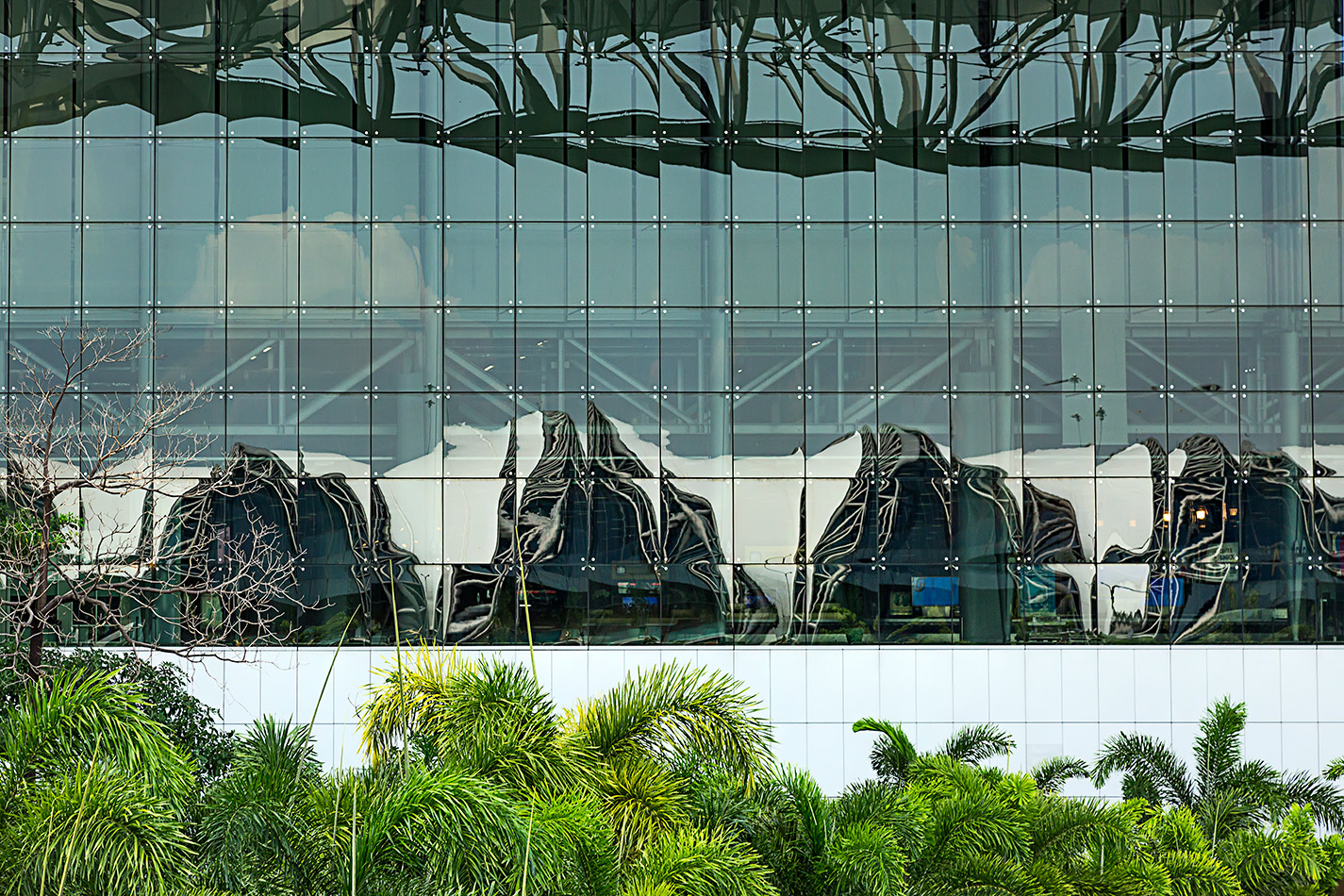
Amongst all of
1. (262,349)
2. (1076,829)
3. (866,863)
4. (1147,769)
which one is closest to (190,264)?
(262,349)

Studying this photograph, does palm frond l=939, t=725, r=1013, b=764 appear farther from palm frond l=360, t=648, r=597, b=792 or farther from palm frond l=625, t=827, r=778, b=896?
palm frond l=360, t=648, r=597, b=792

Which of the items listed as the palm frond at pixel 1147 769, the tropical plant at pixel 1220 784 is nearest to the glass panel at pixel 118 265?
the palm frond at pixel 1147 769

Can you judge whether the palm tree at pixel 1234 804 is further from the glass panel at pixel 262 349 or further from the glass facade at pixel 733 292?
the glass panel at pixel 262 349

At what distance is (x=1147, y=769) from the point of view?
53.5 ft

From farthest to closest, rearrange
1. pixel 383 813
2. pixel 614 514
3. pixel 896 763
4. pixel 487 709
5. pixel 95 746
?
pixel 614 514 < pixel 896 763 < pixel 487 709 < pixel 95 746 < pixel 383 813

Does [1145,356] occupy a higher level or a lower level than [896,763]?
higher

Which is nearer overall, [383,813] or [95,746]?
[383,813]

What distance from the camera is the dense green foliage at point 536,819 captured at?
7.19m

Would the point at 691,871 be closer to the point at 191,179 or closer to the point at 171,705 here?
the point at 171,705

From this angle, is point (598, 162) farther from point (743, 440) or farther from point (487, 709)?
point (487, 709)

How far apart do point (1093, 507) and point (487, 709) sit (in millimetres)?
12546

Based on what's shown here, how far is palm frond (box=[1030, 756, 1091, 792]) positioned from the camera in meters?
16.4

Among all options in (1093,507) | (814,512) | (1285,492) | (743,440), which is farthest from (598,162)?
(1285,492)

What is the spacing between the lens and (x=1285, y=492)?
18688mm
